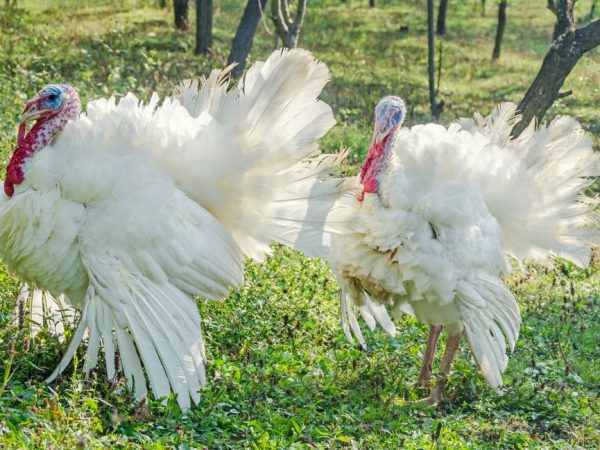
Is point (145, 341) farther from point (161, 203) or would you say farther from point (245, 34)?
point (245, 34)

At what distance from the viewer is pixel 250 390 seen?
6.09m

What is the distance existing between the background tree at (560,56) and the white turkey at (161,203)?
17.6ft

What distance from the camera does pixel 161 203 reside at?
5.86 meters

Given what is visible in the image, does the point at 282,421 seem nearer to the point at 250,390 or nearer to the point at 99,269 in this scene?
the point at 250,390

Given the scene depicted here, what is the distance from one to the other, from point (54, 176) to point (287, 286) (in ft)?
8.67

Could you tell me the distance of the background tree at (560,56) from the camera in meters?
11.0

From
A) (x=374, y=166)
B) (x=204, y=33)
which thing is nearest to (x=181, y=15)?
(x=204, y=33)

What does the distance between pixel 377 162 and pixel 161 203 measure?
1.52m

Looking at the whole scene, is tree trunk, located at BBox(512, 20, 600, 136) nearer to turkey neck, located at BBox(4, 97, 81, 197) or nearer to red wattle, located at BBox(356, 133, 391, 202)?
red wattle, located at BBox(356, 133, 391, 202)

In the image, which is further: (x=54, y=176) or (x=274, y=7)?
(x=274, y=7)

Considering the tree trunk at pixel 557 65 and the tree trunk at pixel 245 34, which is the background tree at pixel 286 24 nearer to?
the tree trunk at pixel 557 65

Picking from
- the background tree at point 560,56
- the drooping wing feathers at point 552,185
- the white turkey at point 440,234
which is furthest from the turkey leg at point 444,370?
the background tree at point 560,56

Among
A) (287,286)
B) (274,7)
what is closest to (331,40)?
(274,7)

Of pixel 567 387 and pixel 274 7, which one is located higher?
pixel 274 7
